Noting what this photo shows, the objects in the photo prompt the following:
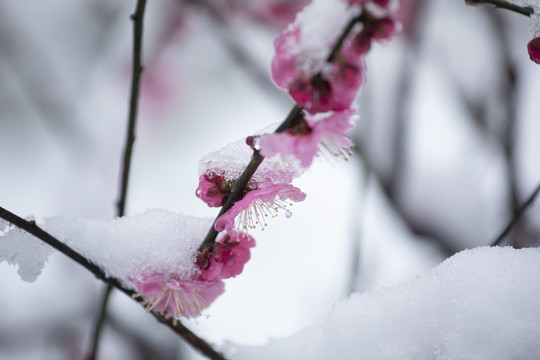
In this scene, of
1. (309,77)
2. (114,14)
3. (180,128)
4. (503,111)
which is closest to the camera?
(309,77)

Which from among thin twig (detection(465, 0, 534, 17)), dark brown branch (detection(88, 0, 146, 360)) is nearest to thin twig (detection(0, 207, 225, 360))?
dark brown branch (detection(88, 0, 146, 360))

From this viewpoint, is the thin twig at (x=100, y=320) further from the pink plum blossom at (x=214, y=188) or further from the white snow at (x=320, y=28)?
→ the white snow at (x=320, y=28)

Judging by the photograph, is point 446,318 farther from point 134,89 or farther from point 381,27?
point 134,89

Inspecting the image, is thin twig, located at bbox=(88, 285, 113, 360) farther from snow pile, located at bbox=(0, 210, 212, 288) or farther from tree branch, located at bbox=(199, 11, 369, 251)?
tree branch, located at bbox=(199, 11, 369, 251)

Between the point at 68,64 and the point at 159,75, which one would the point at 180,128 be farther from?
the point at 68,64

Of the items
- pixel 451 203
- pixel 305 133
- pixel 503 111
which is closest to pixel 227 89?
pixel 451 203

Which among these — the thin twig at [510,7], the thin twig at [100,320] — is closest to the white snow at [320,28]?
the thin twig at [510,7]

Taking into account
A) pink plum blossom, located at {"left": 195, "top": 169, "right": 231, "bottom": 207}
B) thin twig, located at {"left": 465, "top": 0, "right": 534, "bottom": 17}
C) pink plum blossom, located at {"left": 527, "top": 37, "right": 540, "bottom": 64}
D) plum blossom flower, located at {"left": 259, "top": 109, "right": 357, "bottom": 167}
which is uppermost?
pink plum blossom, located at {"left": 195, "top": 169, "right": 231, "bottom": 207}
